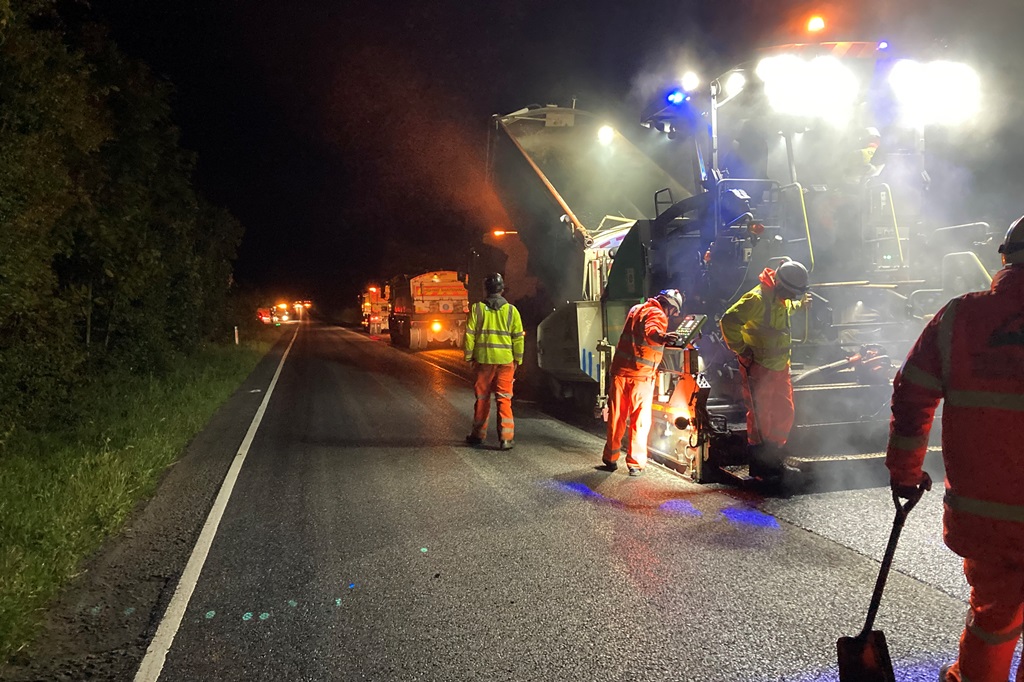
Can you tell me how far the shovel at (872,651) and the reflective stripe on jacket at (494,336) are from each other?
4933 millimetres

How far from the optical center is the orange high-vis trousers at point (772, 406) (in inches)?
207

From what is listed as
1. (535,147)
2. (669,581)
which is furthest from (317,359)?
(669,581)

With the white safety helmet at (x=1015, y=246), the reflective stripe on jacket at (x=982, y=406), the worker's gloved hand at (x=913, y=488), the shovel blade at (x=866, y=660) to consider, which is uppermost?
the white safety helmet at (x=1015, y=246)

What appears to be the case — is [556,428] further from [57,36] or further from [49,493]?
[57,36]

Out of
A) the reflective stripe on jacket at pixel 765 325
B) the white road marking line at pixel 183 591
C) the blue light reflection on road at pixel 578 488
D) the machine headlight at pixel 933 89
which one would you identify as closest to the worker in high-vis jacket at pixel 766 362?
the reflective stripe on jacket at pixel 765 325

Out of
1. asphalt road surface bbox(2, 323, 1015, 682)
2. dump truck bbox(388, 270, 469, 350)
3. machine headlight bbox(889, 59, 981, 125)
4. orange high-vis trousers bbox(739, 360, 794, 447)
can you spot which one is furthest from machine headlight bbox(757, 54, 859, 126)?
dump truck bbox(388, 270, 469, 350)

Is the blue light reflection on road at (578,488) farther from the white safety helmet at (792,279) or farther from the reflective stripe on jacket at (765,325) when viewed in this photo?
the white safety helmet at (792,279)

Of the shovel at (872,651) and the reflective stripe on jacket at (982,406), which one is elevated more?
the reflective stripe on jacket at (982,406)

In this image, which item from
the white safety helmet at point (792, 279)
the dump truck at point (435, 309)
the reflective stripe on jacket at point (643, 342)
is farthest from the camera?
the dump truck at point (435, 309)

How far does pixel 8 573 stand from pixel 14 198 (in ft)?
13.7

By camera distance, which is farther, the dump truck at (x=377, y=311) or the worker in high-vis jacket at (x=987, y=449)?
the dump truck at (x=377, y=311)

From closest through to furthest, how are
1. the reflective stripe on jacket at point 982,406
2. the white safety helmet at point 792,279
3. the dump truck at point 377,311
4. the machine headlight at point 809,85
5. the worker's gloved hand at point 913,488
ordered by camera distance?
1. the reflective stripe on jacket at point 982,406
2. the worker's gloved hand at point 913,488
3. the white safety helmet at point 792,279
4. the machine headlight at point 809,85
5. the dump truck at point 377,311

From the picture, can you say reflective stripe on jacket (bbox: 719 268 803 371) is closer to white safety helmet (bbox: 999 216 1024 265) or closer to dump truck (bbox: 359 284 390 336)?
white safety helmet (bbox: 999 216 1024 265)

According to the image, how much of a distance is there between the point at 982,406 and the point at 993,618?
669 millimetres
